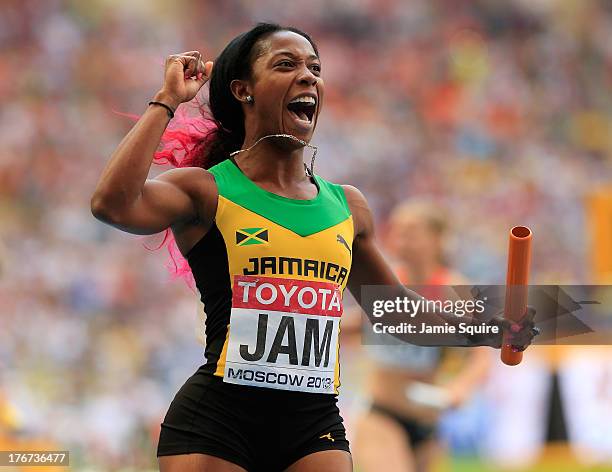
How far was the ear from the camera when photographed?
3.81m

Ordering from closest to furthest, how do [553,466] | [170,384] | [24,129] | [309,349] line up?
[309,349]
[553,466]
[170,384]
[24,129]

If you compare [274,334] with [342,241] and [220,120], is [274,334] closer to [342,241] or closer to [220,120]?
[342,241]

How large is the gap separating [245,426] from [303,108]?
1.07 metres

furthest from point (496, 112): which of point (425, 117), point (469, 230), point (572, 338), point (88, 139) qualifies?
point (572, 338)

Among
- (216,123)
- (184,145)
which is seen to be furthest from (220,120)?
(184,145)

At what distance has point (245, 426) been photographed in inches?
133

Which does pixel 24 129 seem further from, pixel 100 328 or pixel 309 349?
pixel 309 349

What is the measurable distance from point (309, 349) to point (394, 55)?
1266 centimetres

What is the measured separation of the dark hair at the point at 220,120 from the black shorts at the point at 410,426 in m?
3.83

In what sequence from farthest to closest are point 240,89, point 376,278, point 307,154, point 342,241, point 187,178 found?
1. point 307,154
2. point 376,278
3. point 240,89
4. point 342,241
5. point 187,178

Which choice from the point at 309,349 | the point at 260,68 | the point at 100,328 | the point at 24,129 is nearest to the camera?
the point at 309,349

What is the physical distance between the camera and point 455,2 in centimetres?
1638

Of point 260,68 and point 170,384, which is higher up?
point 170,384

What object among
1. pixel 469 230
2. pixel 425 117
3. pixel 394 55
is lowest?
pixel 469 230
